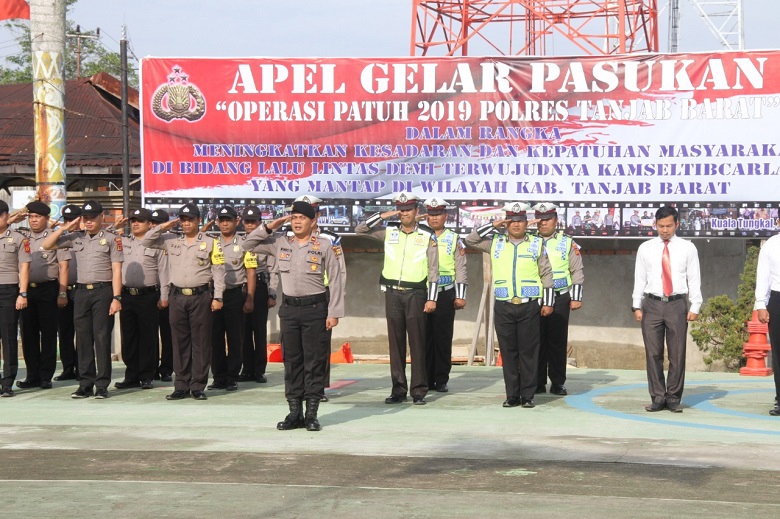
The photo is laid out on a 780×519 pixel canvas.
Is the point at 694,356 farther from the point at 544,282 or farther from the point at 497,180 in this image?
the point at 544,282

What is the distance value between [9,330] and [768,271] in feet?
23.0

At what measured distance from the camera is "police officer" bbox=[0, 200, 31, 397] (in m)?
11.4

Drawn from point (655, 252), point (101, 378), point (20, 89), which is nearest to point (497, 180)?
point (655, 252)

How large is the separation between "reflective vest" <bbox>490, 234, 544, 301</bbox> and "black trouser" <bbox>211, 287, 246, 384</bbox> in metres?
2.83

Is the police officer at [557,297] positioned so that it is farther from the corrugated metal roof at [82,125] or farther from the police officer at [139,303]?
the corrugated metal roof at [82,125]

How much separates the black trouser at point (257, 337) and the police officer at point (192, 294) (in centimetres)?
136

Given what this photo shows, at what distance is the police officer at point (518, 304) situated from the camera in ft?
34.4

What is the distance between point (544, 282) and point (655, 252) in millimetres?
1069

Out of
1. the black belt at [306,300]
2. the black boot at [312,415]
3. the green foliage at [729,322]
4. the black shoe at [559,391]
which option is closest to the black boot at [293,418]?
the black boot at [312,415]

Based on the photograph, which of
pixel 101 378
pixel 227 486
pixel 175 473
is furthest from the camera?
pixel 101 378

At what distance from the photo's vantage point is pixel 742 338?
48.1ft

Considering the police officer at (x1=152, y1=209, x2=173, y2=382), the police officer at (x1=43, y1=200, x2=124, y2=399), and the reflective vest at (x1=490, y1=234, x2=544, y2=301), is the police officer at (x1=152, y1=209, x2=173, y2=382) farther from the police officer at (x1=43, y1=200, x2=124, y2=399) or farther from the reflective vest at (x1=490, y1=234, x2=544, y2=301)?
the reflective vest at (x1=490, y1=234, x2=544, y2=301)

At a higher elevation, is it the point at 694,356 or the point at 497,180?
the point at 497,180

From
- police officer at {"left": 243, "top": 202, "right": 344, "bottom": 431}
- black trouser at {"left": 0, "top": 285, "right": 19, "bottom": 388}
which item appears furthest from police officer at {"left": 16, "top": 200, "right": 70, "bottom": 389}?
police officer at {"left": 243, "top": 202, "right": 344, "bottom": 431}
